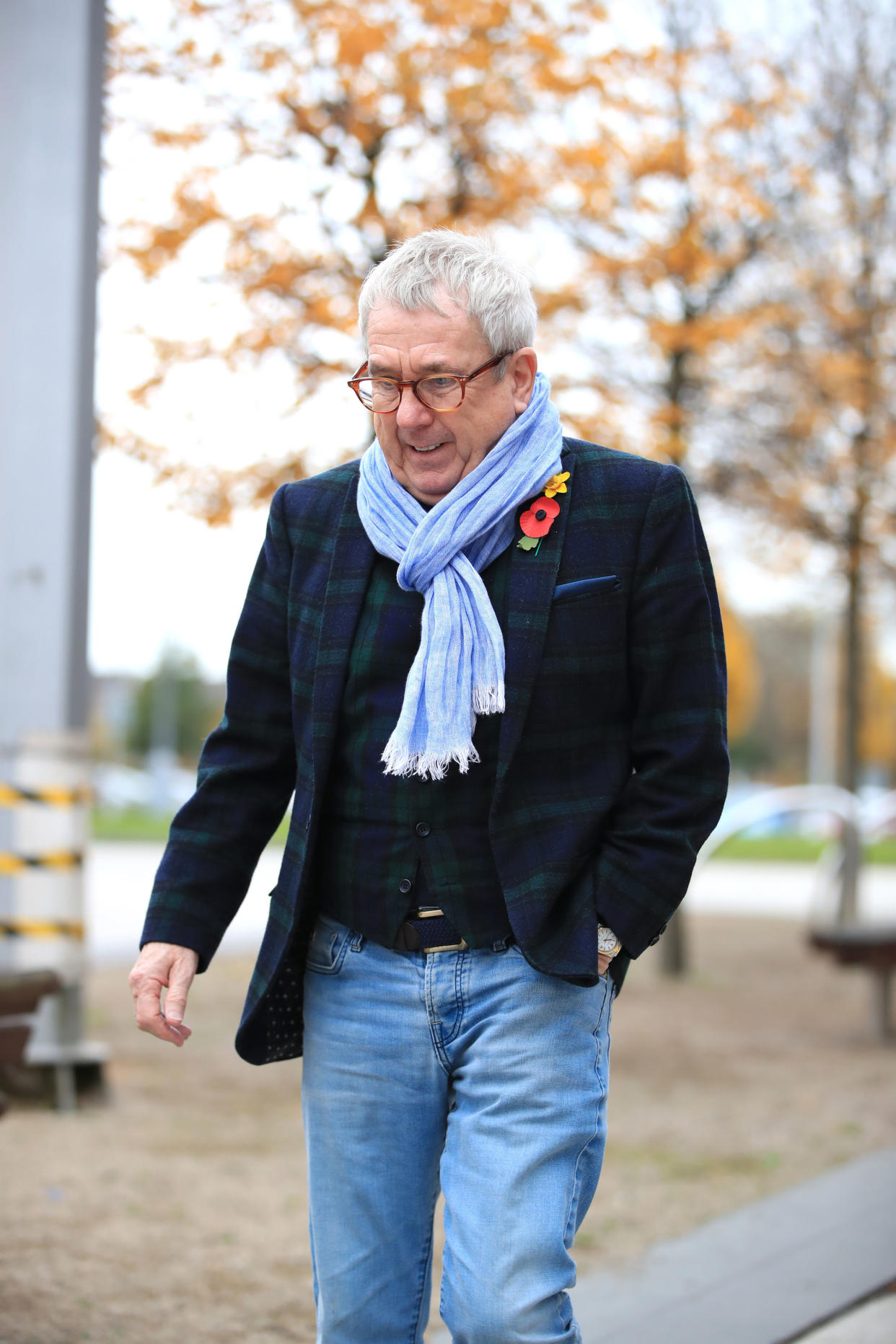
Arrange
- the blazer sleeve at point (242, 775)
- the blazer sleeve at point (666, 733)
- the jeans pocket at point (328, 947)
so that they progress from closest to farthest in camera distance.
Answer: the blazer sleeve at point (666, 733), the jeans pocket at point (328, 947), the blazer sleeve at point (242, 775)

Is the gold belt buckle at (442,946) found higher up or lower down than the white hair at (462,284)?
lower down

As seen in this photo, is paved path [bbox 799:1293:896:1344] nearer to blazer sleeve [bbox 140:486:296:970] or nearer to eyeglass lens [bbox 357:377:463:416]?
blazer sleeve [bbox 140:486:296:970]

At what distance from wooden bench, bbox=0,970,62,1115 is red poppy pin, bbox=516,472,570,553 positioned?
246 cm

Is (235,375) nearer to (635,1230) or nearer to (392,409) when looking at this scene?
(635,1230)

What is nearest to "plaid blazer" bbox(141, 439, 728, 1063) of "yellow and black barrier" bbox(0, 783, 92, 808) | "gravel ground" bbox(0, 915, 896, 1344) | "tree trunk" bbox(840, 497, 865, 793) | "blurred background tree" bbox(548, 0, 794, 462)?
"gravel ground" bbox(0, 915, 896, 1344)

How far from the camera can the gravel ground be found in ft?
12.7

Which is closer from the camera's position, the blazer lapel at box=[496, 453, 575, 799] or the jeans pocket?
the blazer lapel at box=[496, 453, 575, 799]

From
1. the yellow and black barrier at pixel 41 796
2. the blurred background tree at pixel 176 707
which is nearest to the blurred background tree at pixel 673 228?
the yellow and black barrier at pixel 41 796

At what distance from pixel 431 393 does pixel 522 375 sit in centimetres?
19

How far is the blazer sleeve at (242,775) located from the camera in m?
2.43

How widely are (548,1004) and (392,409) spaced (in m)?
0.90

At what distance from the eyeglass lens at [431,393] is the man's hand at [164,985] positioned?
2.97 feet

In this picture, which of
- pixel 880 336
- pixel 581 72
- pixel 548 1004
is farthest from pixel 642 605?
pixel 880 336

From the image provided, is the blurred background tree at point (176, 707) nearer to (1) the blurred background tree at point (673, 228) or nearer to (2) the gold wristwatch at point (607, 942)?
(1) the blurred background tree at point (673, 228)
